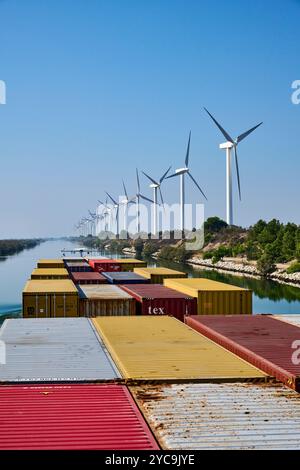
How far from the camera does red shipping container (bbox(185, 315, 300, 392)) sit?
12.9m

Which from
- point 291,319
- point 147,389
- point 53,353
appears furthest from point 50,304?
point 147,389

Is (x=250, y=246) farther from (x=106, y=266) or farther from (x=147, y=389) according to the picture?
(x=147, y=389)

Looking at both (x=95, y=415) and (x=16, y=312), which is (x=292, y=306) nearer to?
(x=16, y=312)

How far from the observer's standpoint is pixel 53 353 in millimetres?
14664

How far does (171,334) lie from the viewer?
17.6 meters

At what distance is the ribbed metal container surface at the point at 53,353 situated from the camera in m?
12.4

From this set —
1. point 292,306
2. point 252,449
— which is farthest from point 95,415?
point 292,306

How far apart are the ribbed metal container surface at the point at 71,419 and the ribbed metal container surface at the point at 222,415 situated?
345 mm

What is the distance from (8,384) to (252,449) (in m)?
5.32

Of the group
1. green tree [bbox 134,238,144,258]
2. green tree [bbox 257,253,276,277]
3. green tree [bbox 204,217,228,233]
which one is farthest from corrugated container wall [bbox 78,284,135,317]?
A: green tree [bbox 134,238,144,258]

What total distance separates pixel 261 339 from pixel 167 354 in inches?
134

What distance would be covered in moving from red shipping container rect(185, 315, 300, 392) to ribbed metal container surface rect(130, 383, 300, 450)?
39.0 inches

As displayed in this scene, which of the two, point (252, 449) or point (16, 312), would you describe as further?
point (16, 312)

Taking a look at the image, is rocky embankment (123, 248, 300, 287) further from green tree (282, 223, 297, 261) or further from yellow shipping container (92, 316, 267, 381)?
yellow shipping container (92, 316, 267, 381)
